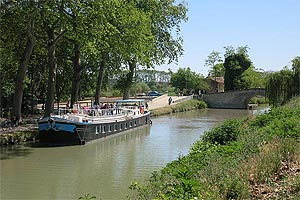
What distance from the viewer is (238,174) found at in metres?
8.68

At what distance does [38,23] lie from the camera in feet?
88.3

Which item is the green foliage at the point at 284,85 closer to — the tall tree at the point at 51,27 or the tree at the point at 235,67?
the tall tree at the point at 51,27

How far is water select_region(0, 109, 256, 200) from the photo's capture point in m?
14.1

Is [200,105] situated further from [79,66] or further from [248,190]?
[248,190]

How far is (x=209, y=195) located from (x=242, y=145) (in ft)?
16.2

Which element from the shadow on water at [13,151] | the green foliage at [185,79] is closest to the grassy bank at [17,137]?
the shadow on water at [13,151]

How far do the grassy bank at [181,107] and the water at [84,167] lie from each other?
2386 centimetres

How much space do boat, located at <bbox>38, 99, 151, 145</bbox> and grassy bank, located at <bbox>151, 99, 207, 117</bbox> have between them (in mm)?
19746

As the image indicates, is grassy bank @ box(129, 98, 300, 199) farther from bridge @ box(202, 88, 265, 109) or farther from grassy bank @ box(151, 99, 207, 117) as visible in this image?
bridge @ box(202, 88, 265, 109)

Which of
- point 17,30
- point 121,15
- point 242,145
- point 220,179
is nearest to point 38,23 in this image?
point 17,30

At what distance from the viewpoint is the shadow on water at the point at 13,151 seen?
19.7 m

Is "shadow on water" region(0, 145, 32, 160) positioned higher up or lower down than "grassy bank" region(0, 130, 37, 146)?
lower down

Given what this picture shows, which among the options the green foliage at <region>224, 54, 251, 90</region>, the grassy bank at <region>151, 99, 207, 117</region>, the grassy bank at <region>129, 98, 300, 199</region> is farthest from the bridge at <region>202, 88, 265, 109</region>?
the grassy bank at <region>129, 98, 300, 199</region>

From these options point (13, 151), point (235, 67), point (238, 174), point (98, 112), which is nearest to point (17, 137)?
point (13, 151)
